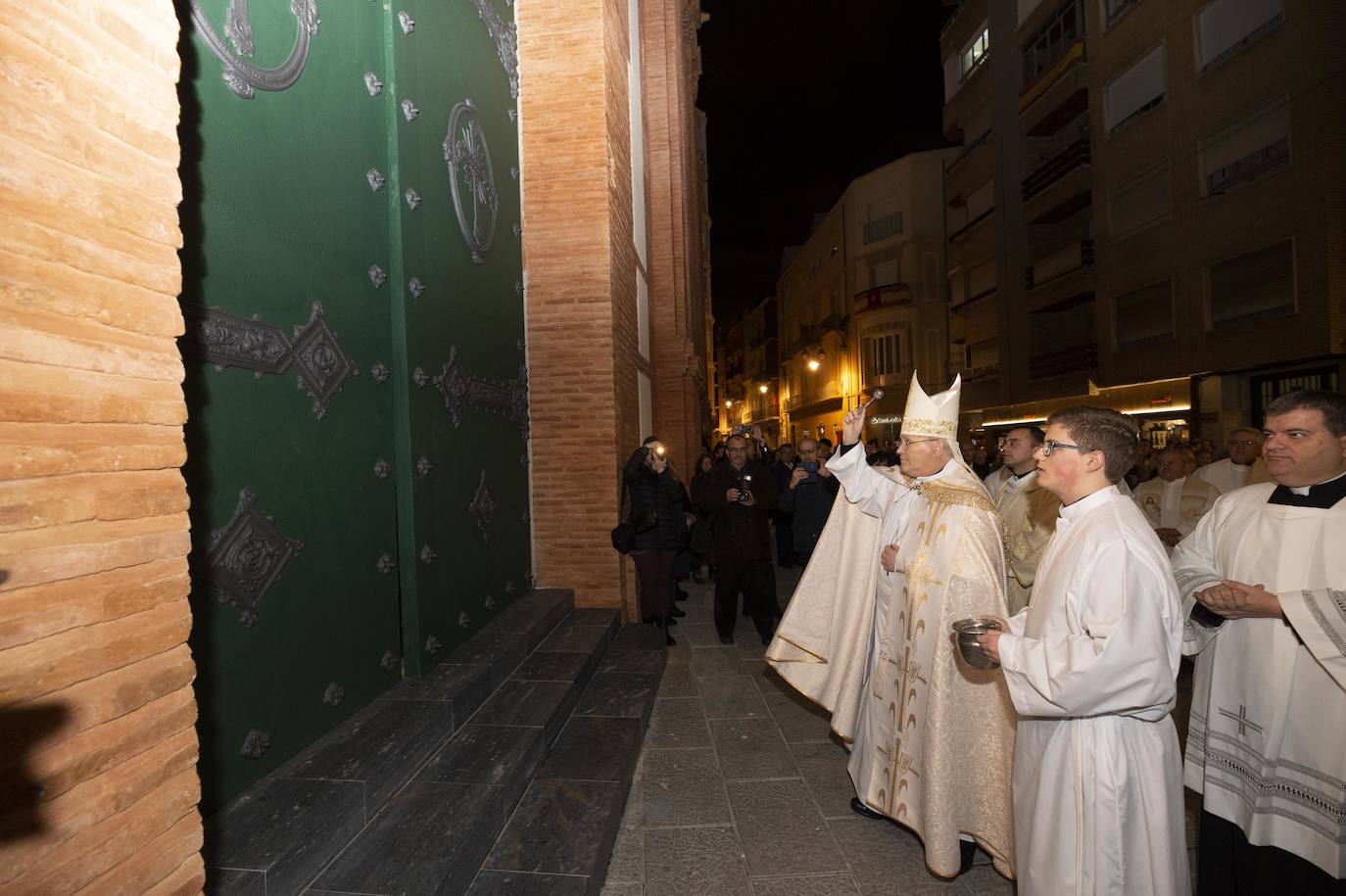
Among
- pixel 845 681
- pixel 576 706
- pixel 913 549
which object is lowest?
pixel 576 706

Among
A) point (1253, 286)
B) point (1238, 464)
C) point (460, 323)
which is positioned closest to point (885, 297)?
point (1253, 286)

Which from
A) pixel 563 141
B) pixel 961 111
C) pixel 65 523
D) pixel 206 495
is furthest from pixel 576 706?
pixel 961 111

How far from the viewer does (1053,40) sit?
73.4 feet

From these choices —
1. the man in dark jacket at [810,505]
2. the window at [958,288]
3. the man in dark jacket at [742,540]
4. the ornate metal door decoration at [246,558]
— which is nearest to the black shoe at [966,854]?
the ornate metal door decoration at [246,558]

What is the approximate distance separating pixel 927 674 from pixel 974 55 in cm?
3111

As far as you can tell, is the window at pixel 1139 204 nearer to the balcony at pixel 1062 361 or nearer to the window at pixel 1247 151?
the window at pixel 1247 151

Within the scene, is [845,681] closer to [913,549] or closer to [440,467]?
[913,549]

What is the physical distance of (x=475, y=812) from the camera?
9.67ft

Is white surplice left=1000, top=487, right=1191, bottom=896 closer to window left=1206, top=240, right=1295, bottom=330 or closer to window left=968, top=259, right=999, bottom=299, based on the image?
window left=1206, top=240, right=1295, bottom=330

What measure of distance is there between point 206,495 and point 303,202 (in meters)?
1.51

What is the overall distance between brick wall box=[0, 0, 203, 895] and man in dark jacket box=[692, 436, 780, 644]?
5.84 meters

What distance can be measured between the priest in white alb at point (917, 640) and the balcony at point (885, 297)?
32936mm

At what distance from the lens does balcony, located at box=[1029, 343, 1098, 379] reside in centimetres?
2028

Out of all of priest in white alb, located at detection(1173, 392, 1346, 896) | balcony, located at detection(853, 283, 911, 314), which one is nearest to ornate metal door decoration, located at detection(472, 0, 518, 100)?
priest in white alb, located at detection(1173, 392, 1346, 896)
